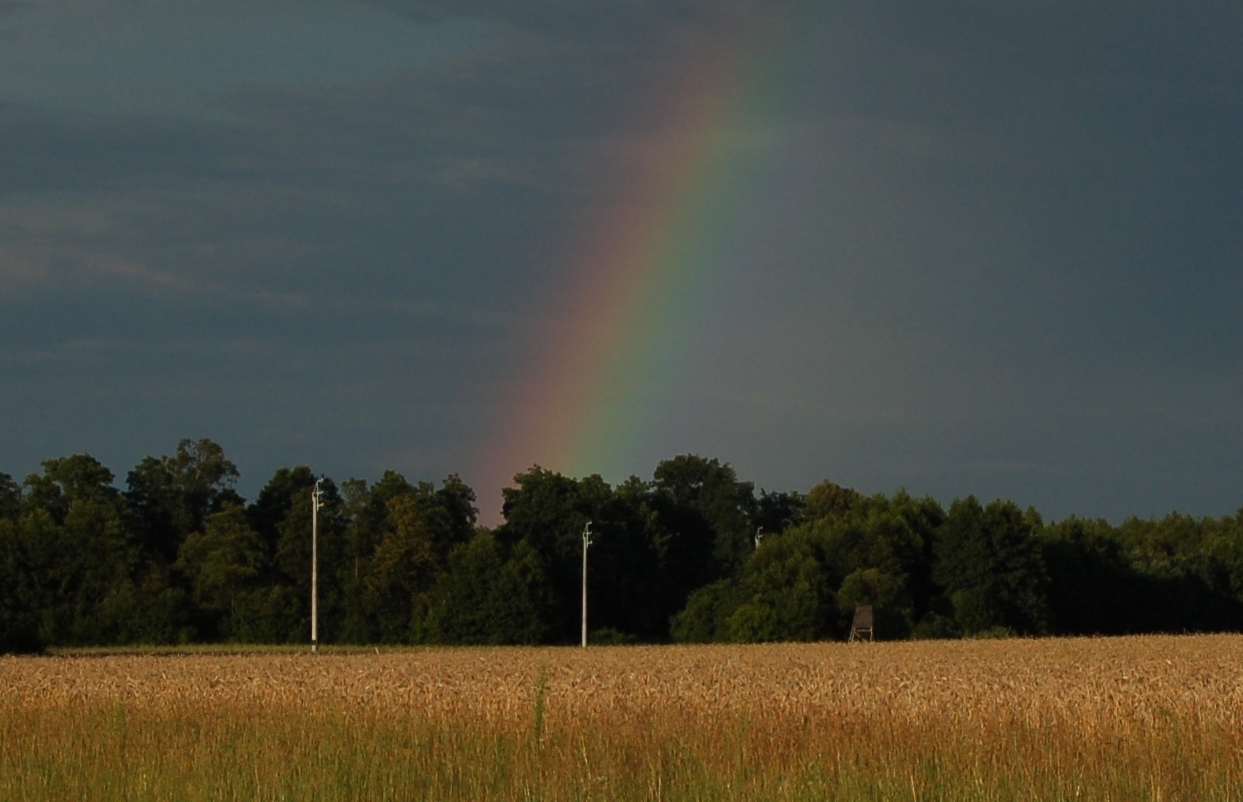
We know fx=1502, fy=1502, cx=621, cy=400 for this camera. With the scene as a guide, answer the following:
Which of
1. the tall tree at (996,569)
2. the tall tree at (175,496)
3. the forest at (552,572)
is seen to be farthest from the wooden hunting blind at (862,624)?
the tall tree at (175,496)

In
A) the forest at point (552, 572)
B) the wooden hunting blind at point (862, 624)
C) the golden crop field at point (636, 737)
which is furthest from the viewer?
the forest at point (552, 572)

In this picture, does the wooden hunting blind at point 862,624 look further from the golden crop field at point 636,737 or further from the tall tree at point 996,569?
the golden crop field at point 636,737

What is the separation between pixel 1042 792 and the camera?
44.5 ft

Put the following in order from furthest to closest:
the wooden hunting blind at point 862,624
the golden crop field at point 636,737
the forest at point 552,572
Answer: the forest at point 552,572 → the wooden hunting blind at point 862,624 → the golden crop field at point 636,737

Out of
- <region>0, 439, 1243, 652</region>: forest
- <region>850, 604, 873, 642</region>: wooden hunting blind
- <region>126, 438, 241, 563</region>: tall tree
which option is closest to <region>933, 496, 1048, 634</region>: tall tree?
<region>0, 439, 1243, 652</region>: forest

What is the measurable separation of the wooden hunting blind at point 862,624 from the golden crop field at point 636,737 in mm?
Answer: 49225

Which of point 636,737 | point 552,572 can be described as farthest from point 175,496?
point 636,737

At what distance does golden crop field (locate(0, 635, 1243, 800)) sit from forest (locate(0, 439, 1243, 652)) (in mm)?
46733

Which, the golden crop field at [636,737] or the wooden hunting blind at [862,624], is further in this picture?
the wooden hunting blind at [862,624]

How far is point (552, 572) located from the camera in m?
93.2

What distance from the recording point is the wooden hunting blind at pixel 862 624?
78.2 meters

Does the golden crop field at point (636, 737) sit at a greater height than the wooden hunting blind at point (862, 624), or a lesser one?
greater

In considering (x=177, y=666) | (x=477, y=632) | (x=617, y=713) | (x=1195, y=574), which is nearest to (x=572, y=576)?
(x=477, y=632)

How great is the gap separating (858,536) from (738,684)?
65.9m
